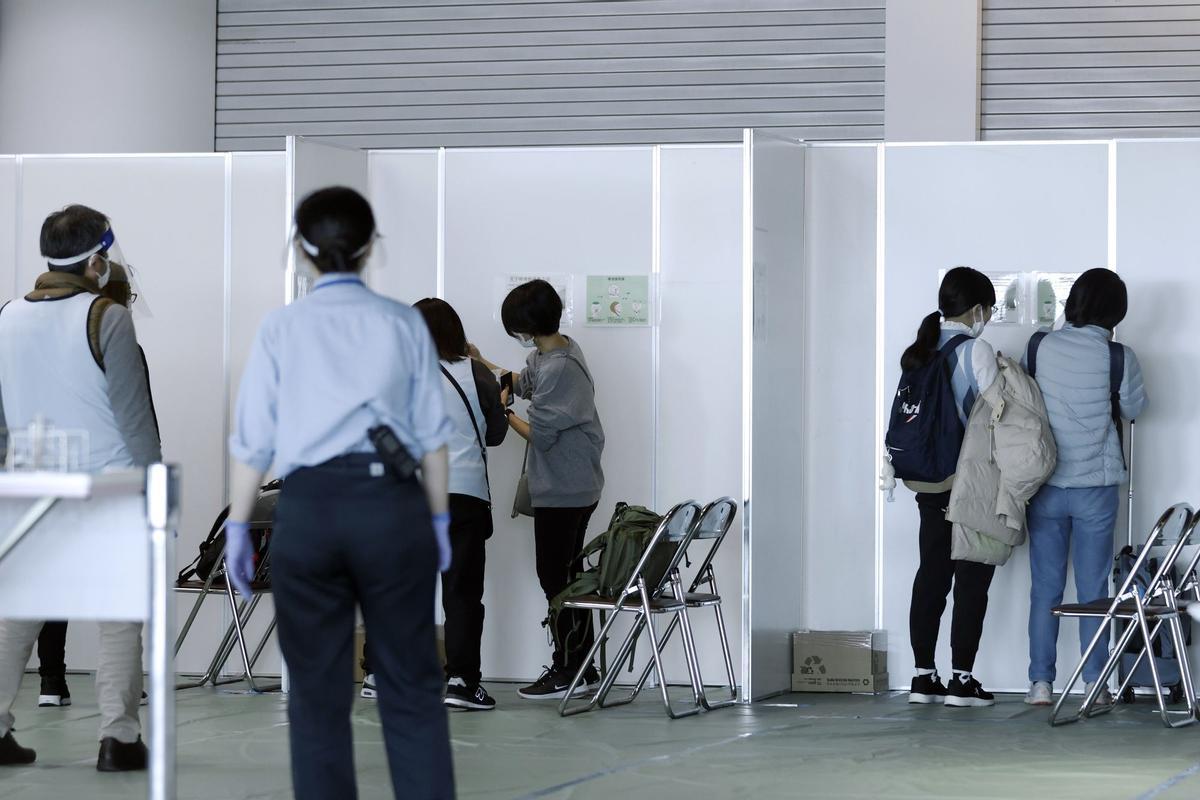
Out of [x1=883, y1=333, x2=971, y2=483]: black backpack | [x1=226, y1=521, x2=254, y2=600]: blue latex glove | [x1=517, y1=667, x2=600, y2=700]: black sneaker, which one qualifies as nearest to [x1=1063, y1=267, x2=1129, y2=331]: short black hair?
[x1=883, y1=333, x2=971, y2=483]: black backpack

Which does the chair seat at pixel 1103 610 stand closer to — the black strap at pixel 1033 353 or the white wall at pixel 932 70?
the black strap at pixel 1033 353

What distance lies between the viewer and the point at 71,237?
469 cm

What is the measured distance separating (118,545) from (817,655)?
3801mm

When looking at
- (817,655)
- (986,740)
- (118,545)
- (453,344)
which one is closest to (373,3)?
(453,344)

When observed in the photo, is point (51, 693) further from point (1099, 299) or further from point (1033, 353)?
point (1099, 299)

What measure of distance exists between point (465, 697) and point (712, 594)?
1.02 metres

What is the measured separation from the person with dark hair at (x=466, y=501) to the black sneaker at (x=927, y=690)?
163 centimetres

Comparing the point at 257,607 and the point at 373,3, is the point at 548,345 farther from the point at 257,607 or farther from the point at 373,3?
the point at 373,3

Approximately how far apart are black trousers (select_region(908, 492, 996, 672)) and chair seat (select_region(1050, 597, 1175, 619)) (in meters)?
0.44

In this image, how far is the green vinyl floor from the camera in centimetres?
448

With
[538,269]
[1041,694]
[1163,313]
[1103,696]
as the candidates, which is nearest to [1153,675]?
[1103,696]

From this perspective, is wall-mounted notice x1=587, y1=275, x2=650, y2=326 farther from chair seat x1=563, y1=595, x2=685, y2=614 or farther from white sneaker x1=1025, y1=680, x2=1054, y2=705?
white sneaker x1=1025, y1=680, x2=1054, y2=705

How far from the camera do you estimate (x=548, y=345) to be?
6.29 m

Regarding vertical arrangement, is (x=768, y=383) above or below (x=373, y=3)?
below
